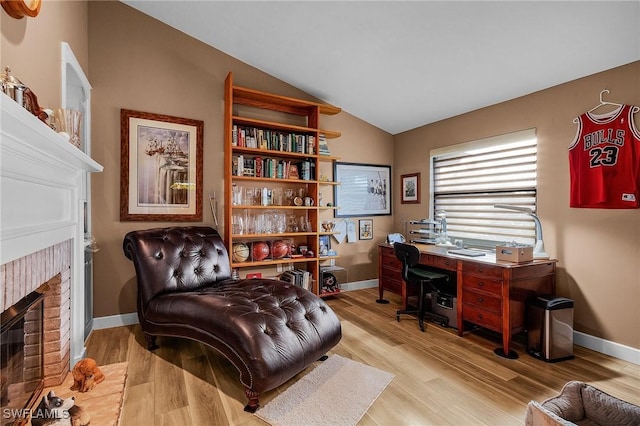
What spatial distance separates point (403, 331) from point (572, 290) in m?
1.47

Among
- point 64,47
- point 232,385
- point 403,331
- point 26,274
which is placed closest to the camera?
point 26,274

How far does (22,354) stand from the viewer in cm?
156

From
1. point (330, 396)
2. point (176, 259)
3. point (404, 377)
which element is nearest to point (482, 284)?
point (404, 377)

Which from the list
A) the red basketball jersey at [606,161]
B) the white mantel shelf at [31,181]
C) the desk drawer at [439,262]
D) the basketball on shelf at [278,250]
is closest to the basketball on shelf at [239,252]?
the basketball on shelf at [278,250]

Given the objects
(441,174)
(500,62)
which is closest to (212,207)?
(441,174)

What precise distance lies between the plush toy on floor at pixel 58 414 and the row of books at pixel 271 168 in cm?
232

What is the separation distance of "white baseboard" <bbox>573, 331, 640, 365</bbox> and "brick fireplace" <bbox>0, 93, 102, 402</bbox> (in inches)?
148

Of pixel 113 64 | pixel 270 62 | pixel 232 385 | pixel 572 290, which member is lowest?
pixel 232 385

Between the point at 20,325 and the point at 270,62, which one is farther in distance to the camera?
the point at 270,62

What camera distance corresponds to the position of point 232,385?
6.72 feet

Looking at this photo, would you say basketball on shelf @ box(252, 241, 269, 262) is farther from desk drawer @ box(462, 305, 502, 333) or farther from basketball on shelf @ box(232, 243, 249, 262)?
desk drawer @ box(462, 305, 502, 333)

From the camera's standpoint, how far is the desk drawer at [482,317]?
8.28 ft

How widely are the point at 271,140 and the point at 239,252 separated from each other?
1307mm

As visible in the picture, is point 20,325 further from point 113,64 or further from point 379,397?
point 113,64
